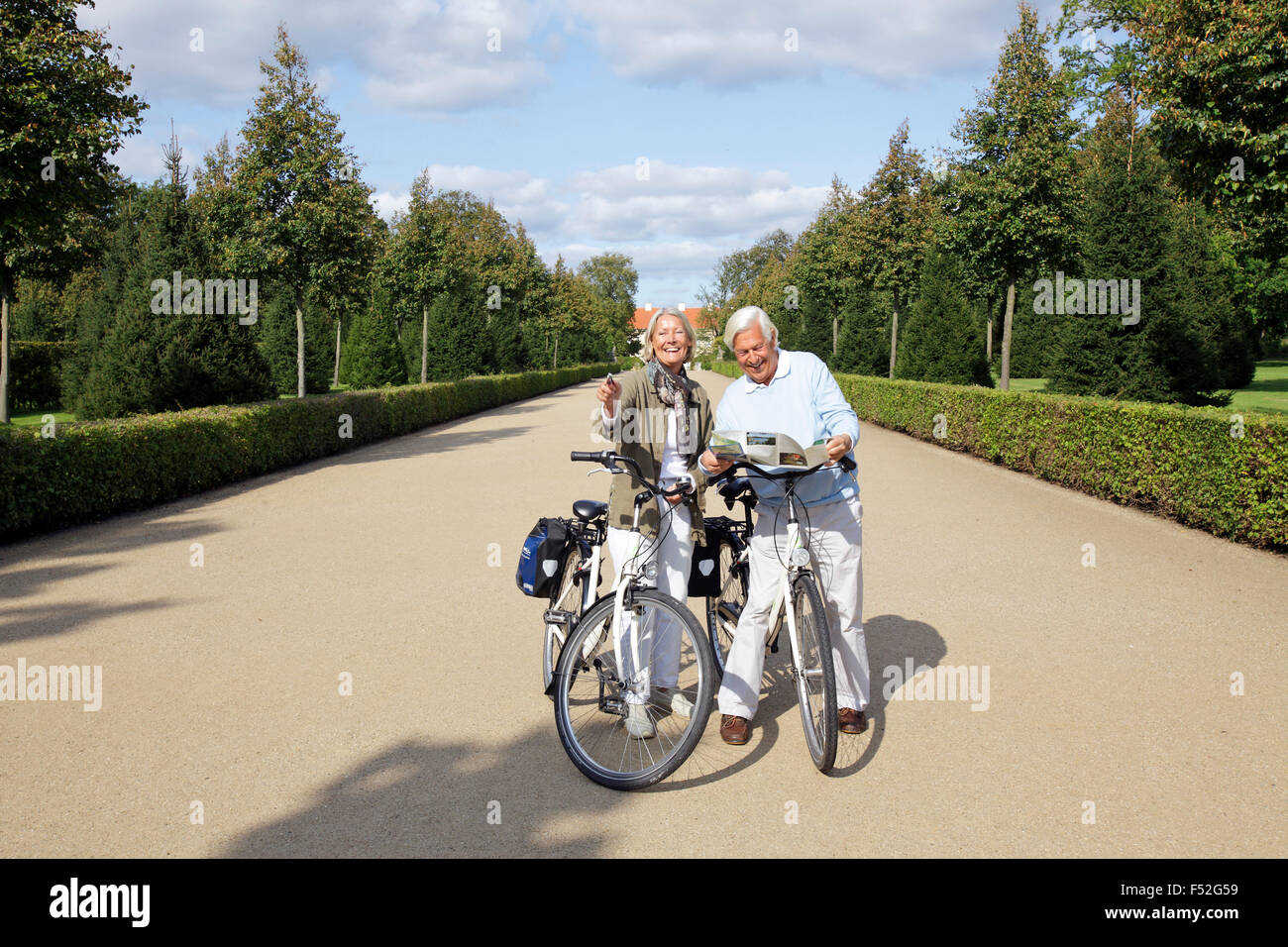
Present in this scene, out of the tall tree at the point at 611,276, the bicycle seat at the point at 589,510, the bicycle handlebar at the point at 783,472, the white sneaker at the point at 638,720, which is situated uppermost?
the tall tree at the point at 611,276

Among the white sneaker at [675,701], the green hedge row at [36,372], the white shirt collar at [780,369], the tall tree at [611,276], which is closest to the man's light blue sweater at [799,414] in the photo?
the white shirt collar at [780,369]

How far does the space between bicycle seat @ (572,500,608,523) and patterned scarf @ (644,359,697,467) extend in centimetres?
45

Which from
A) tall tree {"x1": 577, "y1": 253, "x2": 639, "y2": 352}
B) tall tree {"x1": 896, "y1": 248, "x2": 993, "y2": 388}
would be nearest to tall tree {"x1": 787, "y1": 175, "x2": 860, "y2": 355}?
tall tree {"x1": 896, "y1": 248, "x2": 993, "y2": 388}

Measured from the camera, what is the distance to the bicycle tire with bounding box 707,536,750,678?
179 inches

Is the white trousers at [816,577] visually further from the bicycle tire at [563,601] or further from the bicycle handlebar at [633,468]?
the bicycle tire at [563,601]

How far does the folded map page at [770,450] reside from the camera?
373 cm

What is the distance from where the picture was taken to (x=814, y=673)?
156 inches

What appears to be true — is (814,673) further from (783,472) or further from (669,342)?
(669,342)

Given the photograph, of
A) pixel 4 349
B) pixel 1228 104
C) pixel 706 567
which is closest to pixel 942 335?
pixel 1228 104

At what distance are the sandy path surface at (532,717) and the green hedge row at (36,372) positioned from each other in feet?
72.1

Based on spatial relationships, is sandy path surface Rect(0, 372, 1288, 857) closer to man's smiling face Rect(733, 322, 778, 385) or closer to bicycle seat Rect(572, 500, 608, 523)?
bicycle seat Rect(572, 500, 608, 523)

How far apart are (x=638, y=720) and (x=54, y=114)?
1022 cm

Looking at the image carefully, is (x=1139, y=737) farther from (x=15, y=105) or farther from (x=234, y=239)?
(x=234, y=239)

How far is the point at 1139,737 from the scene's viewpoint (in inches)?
165
